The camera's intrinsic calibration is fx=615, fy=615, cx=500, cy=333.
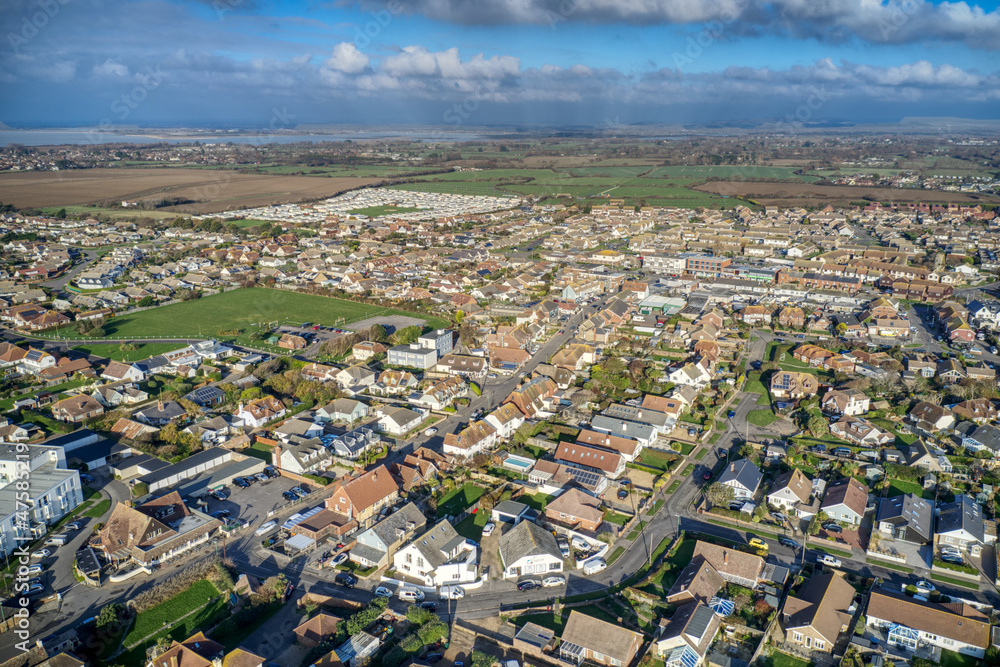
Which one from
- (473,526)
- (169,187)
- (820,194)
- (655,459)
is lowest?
(473,526)

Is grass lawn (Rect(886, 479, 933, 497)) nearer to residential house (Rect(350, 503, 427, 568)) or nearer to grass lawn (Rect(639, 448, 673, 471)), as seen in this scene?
grass lawn (Rect(639, 448, 673, 471))

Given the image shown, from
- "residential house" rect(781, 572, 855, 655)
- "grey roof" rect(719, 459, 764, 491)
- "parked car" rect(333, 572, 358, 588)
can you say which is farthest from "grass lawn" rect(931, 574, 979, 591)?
"parked car" rect(333, 572, 358, 588)

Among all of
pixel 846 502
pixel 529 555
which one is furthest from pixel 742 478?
pixel 529 555

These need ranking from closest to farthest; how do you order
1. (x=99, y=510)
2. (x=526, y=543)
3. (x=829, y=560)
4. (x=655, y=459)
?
1. (x=526, y=543)
2. (x=829, y=560)
3. (x=99, y=510)
4. (x=655, y=459)

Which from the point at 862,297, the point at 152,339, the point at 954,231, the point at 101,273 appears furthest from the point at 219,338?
the point at 954,231

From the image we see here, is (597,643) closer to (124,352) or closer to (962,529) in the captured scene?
(962,529)
